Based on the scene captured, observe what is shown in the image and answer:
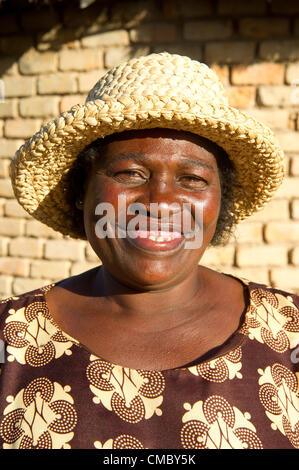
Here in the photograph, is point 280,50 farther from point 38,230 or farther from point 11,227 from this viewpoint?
point 11,227

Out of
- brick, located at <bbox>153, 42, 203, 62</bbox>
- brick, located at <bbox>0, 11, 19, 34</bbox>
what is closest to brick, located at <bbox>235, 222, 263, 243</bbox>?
brick, located at <bbox>153, 42, 203, 62</bbox>

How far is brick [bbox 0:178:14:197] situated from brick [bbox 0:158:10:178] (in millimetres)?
39

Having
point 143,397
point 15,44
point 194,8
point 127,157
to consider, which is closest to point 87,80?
point 15,44

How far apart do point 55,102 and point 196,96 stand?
7.23 ft

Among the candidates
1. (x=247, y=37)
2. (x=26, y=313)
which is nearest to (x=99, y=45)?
(x=247, y=37)

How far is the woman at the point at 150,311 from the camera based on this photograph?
1.49m

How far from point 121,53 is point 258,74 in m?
0.95

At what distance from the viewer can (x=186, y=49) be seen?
130 inches

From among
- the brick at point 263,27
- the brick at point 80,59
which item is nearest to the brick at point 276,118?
the brick at point 263,27

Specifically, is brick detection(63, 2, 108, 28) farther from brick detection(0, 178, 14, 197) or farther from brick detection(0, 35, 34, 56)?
brick detection(0, 178, 14, 197)

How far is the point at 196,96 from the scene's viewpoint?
1.57 meters

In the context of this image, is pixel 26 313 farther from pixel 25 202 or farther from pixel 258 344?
pixel 258 344

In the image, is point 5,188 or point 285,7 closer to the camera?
point 285,7

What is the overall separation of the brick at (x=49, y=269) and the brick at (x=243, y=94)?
1666 mm
